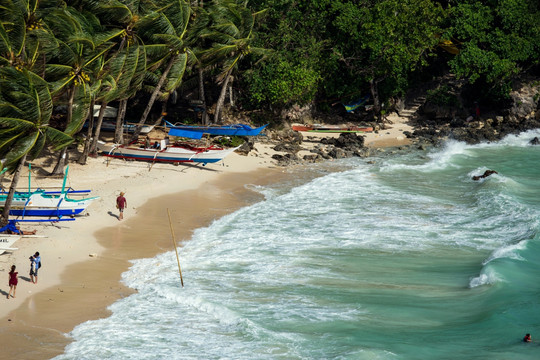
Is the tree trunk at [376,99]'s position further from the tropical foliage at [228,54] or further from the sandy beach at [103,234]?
the sandy beach at [103,234]

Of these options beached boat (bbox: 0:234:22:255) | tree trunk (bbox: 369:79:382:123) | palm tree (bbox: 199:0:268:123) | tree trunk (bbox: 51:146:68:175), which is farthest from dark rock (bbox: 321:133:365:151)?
beached boat (bbox: 0:234:22:255)

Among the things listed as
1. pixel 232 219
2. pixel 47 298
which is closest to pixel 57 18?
pixel 232 219

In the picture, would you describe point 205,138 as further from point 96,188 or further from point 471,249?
point 471,249

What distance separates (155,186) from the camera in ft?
95.7

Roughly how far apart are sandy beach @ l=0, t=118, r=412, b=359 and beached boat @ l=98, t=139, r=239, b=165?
411 millimetres

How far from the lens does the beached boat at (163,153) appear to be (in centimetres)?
3209

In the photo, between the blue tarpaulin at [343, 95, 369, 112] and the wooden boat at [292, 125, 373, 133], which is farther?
the blue tarpaulin at [343, 95, 369, 112]

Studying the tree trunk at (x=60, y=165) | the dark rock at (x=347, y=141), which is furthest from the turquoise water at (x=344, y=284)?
the dark rock at (x=347, y=141)

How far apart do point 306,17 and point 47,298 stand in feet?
101

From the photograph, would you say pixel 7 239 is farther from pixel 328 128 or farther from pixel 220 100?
pixel 328 128

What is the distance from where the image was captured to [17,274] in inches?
721

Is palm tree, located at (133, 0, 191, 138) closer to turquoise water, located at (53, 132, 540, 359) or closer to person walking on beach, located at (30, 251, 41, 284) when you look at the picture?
turquoise water, located at (53, 132, 540, 359)

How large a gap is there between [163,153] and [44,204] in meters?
9.82

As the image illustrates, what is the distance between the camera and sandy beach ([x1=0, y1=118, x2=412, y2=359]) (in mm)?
16797
